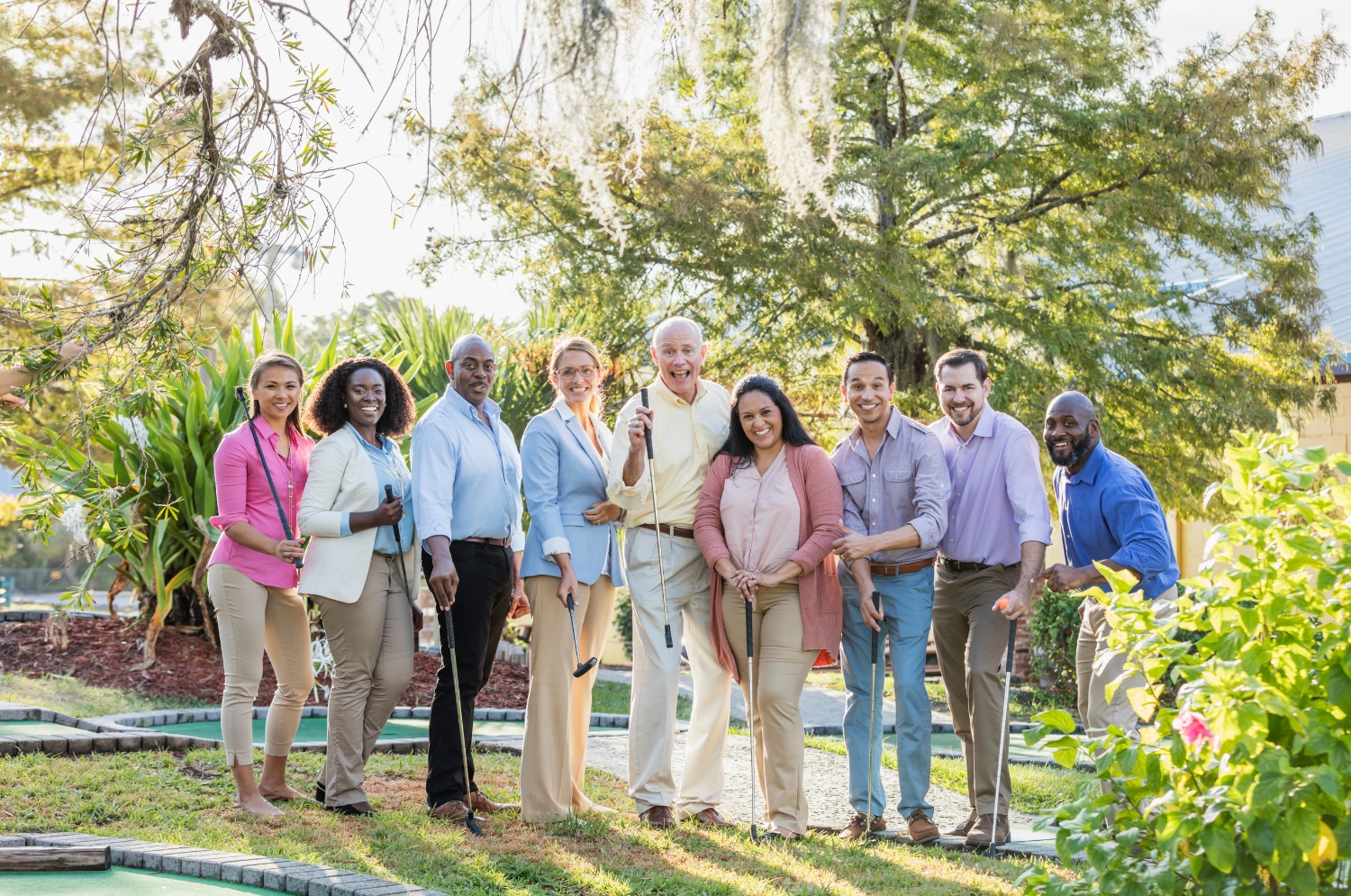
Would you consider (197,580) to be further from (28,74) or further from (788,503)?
(28,74)

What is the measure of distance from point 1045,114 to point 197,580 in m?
7.23

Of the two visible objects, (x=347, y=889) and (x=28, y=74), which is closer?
(x=347, y=889)

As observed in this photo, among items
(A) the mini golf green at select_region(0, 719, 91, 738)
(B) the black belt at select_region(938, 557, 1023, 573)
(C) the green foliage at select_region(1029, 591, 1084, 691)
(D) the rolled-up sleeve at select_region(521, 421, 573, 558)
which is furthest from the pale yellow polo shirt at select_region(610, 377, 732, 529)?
(C) the green foliage at select_region(1029, 591, 1084, 691)

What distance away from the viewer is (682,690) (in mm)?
10656

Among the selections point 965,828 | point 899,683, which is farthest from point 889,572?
point 965,828

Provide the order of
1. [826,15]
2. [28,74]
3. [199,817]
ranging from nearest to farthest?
[826,15] < [199,817] < [28,74]

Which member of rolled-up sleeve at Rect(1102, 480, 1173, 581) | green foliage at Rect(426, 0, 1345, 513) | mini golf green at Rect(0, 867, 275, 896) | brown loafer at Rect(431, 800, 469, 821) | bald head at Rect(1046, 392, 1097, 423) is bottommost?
mini golf green at Rect(0, 867, 275, 896)

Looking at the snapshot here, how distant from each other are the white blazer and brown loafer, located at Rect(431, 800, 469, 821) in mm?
849

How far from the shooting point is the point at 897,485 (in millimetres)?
4789

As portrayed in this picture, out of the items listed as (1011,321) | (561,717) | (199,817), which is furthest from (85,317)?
(1011,321)

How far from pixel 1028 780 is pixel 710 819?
195 centimetres

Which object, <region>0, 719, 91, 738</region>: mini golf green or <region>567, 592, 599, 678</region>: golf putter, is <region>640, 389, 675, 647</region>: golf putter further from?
<region>0, 719, 91, 738</region>: mini golf green

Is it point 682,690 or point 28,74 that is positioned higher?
point 28,74

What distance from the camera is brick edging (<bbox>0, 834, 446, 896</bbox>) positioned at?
346 centimetres
